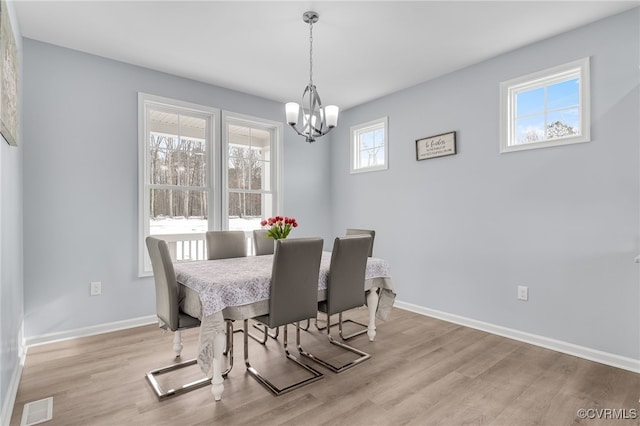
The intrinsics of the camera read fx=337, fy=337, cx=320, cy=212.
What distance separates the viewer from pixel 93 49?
10.5 ft

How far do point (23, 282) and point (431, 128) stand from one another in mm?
4350

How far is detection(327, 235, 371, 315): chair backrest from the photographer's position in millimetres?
2625

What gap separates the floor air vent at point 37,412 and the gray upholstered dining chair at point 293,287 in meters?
1.19

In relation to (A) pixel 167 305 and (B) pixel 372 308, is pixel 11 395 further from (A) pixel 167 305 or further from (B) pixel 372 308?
(B) pixel 372 308

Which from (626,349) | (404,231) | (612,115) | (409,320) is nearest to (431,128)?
(404,231)

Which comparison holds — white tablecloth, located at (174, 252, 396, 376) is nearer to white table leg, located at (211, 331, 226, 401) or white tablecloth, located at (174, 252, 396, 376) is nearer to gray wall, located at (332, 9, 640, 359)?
white table leg, located at (211, 331, 226, 401)

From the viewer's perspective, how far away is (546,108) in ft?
10.1

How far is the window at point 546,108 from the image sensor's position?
282cm

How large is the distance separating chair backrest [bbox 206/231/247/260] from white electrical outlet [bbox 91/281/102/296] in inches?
45.4

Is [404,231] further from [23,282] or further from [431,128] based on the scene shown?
[23,282]

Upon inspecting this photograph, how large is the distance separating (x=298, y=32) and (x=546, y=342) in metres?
3.48

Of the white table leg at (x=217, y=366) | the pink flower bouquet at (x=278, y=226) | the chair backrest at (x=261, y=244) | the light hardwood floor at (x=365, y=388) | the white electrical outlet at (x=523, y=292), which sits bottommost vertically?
the light hardwood floor at (x=365, y=388)

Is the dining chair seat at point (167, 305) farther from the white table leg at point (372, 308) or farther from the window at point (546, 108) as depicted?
the window at point (546, 108)

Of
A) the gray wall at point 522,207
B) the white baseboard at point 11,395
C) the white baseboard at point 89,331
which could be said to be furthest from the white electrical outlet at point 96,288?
the gray wall at point 522,207
